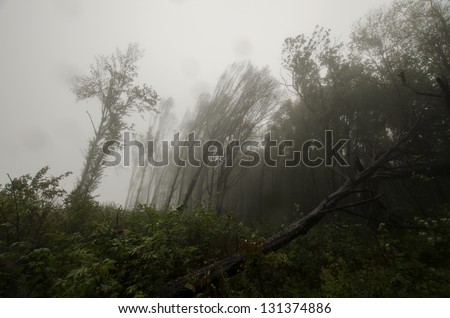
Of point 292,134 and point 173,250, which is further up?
point 292,134

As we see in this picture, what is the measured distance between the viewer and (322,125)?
49.1 ft

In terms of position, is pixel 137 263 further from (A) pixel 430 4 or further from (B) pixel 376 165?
(A) pixel 430 4

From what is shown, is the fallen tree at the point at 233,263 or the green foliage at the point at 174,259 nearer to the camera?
the green foliage at the point at 174,259

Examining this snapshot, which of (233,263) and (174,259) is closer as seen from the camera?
(174,259)

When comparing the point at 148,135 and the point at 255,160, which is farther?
the point at 148,135

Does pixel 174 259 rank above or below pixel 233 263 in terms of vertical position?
above

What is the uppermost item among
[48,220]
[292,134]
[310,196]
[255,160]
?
[292,134]

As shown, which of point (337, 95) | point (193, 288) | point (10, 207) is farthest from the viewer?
point (337, 95)

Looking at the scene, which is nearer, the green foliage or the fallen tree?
the green foliage

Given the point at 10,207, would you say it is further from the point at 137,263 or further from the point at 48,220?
the point at 137,263

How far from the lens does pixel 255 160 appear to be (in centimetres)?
2062

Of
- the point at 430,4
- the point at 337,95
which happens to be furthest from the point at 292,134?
the point at 430,4
